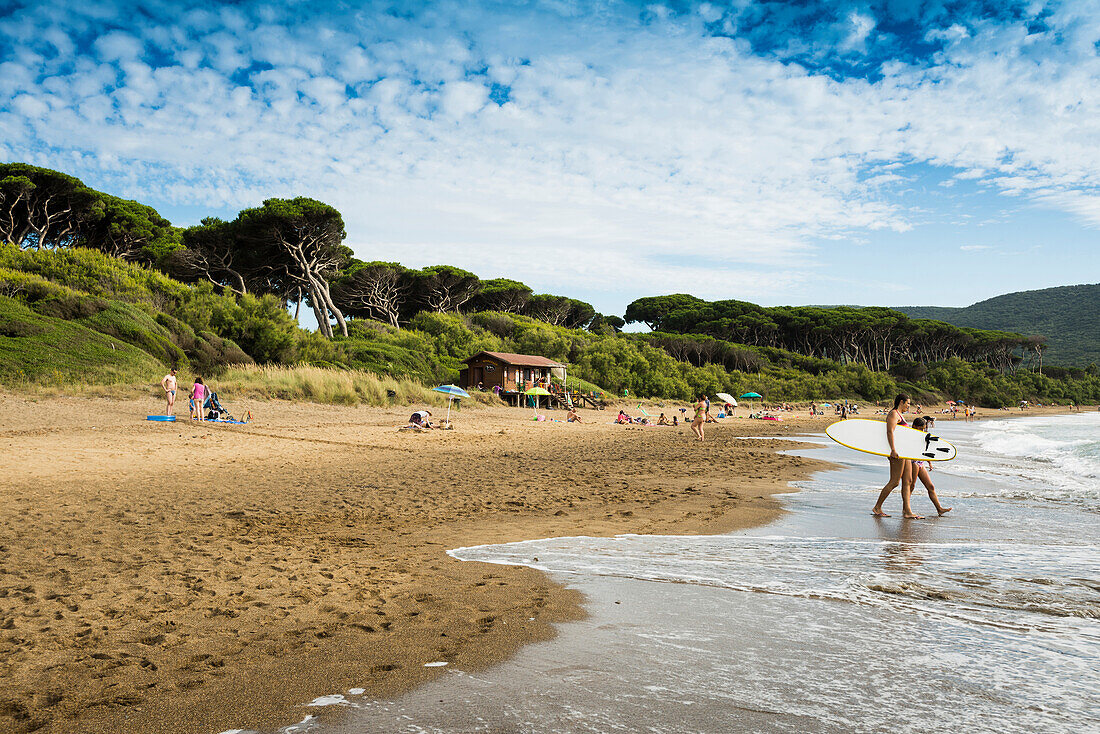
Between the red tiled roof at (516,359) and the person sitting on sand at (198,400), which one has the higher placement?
the red tiled roof at (516,359)

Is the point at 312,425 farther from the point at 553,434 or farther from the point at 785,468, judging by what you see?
the point at 785,468

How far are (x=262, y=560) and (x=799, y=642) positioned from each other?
389 cm

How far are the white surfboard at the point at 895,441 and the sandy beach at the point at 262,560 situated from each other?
1.36 m

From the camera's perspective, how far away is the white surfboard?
27.2ft

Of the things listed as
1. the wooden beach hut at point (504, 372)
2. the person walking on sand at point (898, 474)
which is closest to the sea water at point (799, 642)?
the person walking on sand at point (898, 474)

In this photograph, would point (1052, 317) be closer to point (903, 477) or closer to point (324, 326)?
point (324, 326)

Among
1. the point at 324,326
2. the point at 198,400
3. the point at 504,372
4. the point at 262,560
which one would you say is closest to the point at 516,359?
the point at 504,372

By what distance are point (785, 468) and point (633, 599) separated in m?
10.2

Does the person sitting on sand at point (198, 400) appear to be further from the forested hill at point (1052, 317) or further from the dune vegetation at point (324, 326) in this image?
the forested hill at point (1052, 317)

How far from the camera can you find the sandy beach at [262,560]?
8.77 ft

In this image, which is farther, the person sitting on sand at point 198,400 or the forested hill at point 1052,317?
the forested hill at point 1052,317

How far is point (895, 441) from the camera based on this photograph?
8289 mm

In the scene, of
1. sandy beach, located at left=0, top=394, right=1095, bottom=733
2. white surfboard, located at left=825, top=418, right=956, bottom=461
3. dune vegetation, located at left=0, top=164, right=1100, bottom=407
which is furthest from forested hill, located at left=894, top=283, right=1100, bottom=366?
sandy beach, located at left=0, top=394, right=1095, bottom=733

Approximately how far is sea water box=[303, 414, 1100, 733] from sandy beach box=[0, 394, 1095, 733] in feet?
1.08
